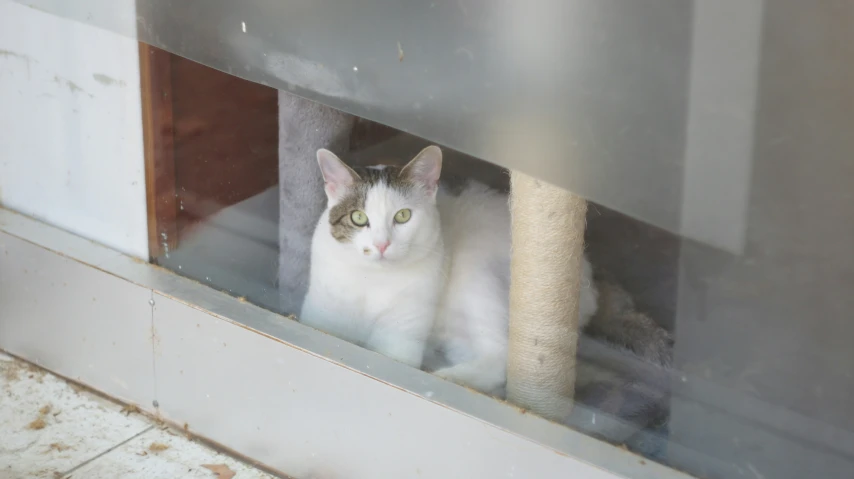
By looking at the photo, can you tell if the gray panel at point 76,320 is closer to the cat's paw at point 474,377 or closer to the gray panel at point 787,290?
the cat's paw at point 474,377

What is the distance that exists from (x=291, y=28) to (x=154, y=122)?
607mm

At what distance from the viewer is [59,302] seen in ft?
5.92

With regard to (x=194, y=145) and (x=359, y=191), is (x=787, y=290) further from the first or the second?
(x=194, y=145)

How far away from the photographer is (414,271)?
62.2 inches

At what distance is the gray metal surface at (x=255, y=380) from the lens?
4.47ft

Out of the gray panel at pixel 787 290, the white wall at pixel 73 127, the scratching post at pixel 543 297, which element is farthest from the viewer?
the white wall at pixel 73 127

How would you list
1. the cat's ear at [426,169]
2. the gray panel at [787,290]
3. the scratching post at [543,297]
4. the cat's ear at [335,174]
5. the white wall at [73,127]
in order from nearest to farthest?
the gray panel at [787,290] < the scratching post at [543,297] < the cat's ear at [426,169] < the cat's ear at [335,174] < the white wall at [73,127]

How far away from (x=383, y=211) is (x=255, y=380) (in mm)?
378

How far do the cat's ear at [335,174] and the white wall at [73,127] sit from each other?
373 millimetres

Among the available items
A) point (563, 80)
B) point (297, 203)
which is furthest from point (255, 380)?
point (563, 80)

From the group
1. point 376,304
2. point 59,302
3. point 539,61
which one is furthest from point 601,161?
point 59,302

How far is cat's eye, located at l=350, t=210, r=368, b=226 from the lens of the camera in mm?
1547

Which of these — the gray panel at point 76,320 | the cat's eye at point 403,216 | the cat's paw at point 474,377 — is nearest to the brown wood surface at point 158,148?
the gray panel at point 76,320

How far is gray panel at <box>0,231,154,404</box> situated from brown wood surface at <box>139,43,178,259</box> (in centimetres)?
11
